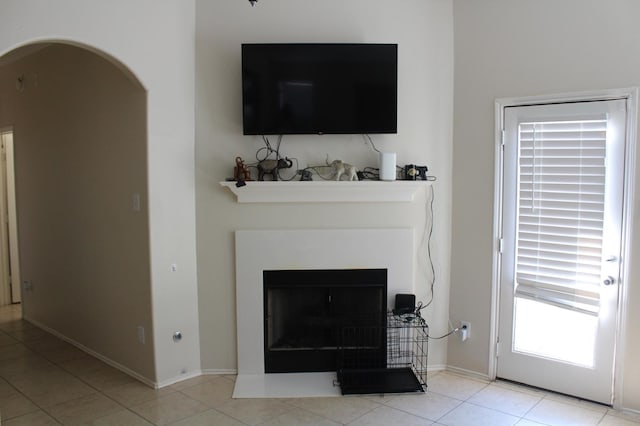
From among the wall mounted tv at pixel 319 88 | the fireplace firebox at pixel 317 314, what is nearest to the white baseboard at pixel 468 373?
the fireplace firebox at pixel 317 314

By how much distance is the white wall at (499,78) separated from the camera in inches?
122

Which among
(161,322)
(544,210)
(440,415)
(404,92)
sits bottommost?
(440,415)

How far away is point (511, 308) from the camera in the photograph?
3.59 metres

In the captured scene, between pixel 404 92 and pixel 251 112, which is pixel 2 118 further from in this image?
pixel 404 92

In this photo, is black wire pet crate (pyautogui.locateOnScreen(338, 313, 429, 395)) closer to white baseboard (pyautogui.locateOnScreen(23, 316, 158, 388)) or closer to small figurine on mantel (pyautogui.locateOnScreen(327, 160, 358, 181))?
small figurine on mantel (pyautogui.locateOnScreen(327, 160, 358, 181))

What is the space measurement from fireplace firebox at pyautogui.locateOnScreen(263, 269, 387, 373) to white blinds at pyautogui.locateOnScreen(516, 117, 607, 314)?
107 centimetres

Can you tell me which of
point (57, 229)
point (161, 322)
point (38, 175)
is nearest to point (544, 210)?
point (161, 322)

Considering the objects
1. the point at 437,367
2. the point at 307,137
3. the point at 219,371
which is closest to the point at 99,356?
the point at 219,371

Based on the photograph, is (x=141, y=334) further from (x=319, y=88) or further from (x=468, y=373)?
(x=468, y=373)

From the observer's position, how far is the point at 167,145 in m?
3.53

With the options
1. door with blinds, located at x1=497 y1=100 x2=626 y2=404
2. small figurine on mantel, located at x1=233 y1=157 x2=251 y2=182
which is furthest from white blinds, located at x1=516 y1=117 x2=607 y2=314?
small figurine on mantel, located at x1=233 y1=157 x2=251 y2=182

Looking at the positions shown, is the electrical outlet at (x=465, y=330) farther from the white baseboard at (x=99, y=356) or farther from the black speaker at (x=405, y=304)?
the white baseboard at (x=99, y=356)

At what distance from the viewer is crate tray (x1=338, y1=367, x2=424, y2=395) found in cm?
344

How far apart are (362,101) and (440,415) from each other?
7.16ft
